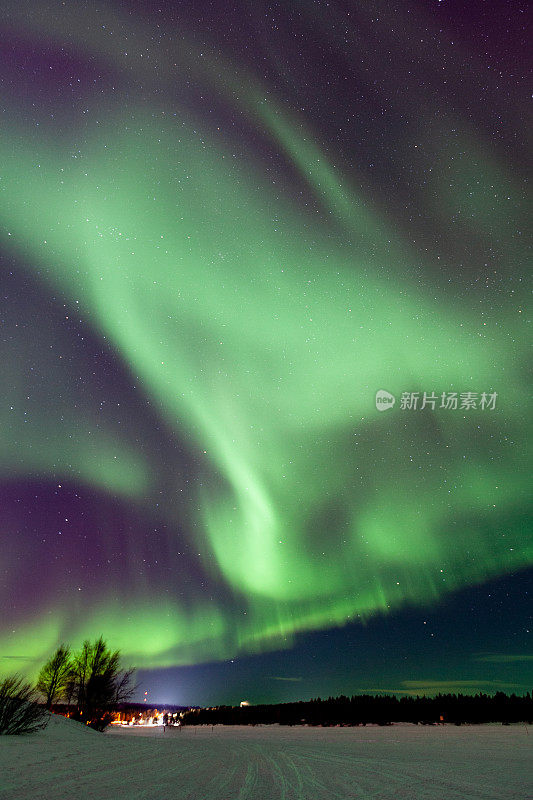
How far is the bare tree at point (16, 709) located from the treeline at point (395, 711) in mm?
114753

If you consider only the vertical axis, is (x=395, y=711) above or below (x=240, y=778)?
below

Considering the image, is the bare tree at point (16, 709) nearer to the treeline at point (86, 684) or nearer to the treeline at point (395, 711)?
the treeline at point (86, 684)

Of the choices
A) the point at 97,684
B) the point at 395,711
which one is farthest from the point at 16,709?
the point at 395,711

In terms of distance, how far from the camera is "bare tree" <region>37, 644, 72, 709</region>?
4247cm

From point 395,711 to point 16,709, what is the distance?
130530mm

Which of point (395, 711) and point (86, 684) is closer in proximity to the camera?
point (86, 684)

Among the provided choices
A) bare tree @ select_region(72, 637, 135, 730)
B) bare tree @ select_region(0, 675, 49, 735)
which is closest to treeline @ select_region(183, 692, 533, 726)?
bare tree @ select_region(72, 637, 135, 730)

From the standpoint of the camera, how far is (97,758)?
14820 mm

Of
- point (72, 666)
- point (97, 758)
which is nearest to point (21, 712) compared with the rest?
point (97, 758)

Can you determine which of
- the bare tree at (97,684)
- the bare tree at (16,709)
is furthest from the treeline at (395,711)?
the bare tree at (16,709)

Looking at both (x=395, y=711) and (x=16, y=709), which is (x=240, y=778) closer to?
(x=16, y=709)

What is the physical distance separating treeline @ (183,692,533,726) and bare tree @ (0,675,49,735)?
376 ft

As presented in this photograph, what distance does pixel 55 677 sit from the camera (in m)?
43.0

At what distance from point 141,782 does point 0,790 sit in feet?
9.58
